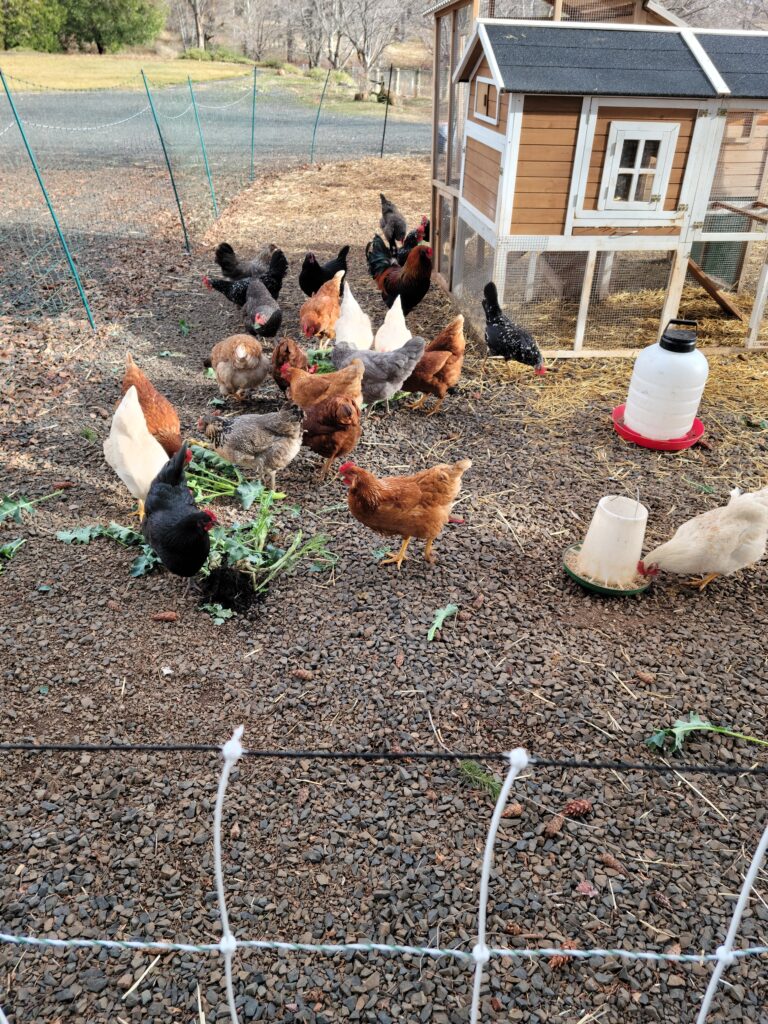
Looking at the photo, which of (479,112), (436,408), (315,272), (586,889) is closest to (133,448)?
(436,408)

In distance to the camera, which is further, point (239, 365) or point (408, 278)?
point (408, 278)

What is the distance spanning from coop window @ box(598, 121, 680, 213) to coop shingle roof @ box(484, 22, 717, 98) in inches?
11.0

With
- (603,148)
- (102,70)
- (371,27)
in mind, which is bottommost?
(603,148)

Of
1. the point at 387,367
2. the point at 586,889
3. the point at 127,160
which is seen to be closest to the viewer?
the point at 586,889

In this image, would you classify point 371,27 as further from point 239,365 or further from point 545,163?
point 239,365

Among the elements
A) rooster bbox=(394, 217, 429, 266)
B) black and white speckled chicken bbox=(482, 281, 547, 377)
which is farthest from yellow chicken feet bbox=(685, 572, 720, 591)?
rooster bbox=(394, 217, 429, 266)

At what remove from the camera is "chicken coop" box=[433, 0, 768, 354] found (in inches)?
201

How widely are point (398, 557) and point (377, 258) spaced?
538cm

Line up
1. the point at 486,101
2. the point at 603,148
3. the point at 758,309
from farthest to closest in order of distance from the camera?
1. the point at 758,309
2. the point at 486,101
3. the point at 603,148

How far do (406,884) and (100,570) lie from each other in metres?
2.43

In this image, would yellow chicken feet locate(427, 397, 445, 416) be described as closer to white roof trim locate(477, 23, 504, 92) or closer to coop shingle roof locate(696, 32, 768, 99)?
white roof trim locate(477, 23, 504, 92)

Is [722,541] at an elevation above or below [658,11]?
below

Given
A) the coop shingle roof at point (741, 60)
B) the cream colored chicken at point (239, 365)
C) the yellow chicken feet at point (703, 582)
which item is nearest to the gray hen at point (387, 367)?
the cream colored chicken at point (239, 365)

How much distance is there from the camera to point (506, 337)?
5719 millimetres
